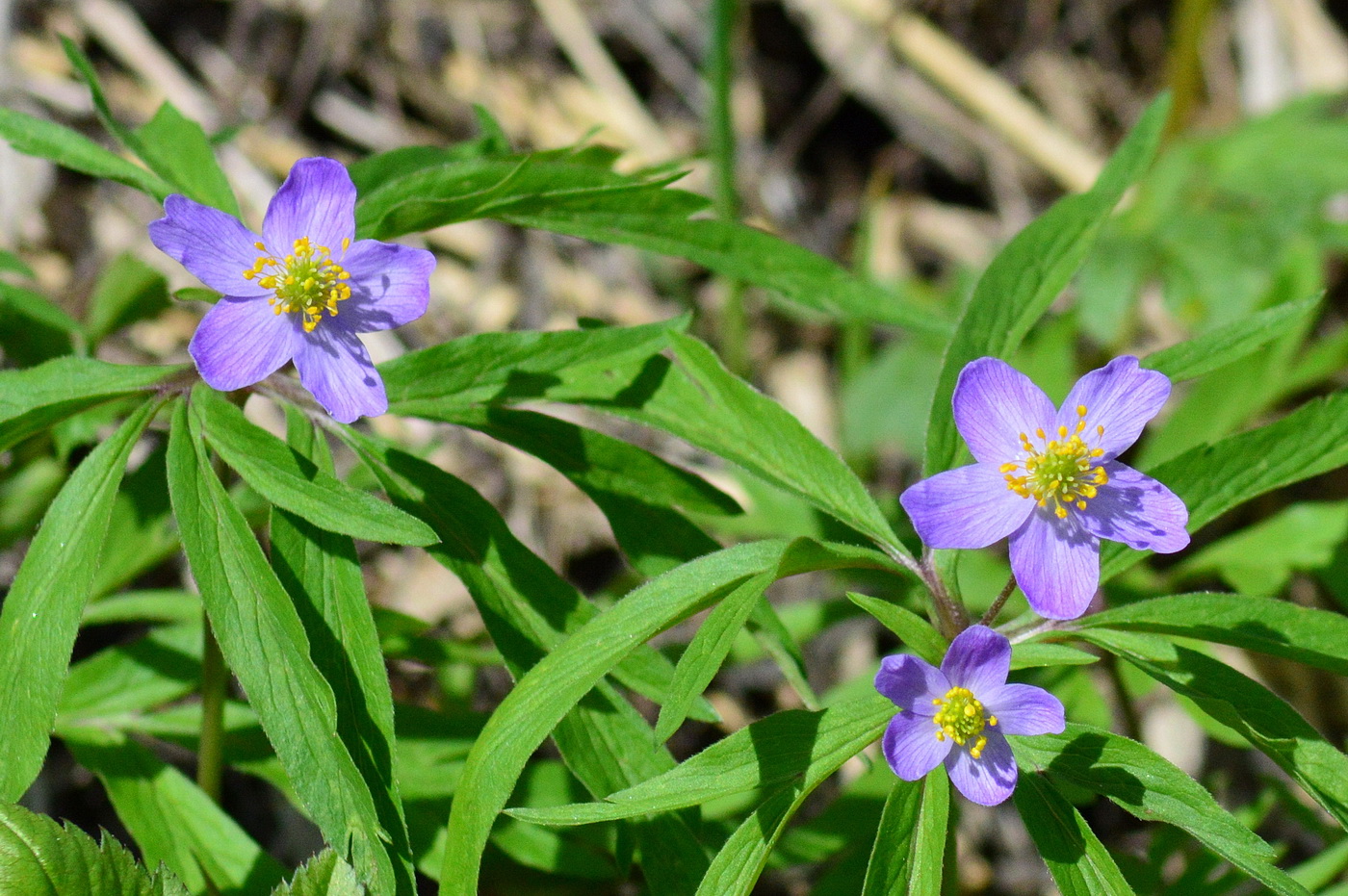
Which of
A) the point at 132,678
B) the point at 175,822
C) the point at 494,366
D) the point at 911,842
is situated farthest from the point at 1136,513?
the point at 132,678

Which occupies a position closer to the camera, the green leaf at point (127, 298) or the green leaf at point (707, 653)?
the green leaf at point (707, 653)

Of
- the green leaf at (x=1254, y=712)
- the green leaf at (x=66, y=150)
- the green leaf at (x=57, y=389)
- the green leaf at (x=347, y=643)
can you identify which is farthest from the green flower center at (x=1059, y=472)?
the green leaf at (x=66, y=150)

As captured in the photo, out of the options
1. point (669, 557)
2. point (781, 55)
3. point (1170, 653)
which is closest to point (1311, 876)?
point (1170, 653)

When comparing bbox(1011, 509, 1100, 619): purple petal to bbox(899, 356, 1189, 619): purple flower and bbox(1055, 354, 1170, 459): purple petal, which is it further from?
bbox(1055, 354, 1170, 459): purple petal

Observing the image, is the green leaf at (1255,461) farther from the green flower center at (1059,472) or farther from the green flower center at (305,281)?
the green flower center at (305,281)

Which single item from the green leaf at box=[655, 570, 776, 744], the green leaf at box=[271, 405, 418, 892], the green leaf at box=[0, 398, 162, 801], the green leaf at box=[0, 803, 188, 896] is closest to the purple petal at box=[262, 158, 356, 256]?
the green leaf at box=[271, 405, 418, 892]

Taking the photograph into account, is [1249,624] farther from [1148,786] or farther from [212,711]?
[212,711]

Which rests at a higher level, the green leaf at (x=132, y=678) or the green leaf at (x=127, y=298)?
the green leaf at (x=127, y=298)
